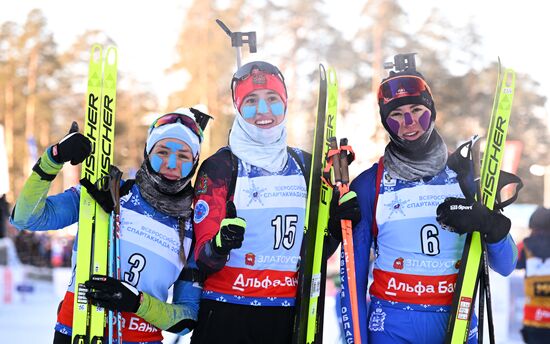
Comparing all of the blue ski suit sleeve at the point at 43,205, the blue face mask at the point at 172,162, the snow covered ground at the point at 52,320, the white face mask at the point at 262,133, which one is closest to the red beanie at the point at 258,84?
the white face mask at the point at 262,133

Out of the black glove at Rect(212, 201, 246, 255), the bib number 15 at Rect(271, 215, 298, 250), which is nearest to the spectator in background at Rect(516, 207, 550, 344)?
the bib number 15 at Rect(271, 215, 298, 250)

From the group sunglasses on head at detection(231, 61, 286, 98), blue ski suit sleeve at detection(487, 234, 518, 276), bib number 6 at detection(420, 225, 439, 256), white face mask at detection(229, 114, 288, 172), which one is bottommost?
blue ski suit sleeve at detection(487, 234, 518, 276)

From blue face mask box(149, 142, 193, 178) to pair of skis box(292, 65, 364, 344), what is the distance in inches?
24.5

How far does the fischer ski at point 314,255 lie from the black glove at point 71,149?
111 centimetres

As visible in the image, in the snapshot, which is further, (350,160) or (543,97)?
(543,97)

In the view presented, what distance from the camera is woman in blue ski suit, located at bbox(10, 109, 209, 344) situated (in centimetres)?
336

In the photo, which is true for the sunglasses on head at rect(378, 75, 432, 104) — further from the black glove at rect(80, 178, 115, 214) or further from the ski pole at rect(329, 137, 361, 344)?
the black glove at rect(80, 178, 115, 214)

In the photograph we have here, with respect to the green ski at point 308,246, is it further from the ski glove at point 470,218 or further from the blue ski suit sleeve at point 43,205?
the blue ski suit sleeve at point 43,205

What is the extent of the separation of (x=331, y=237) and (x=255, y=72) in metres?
0.93

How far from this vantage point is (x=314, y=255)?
11.8 ft

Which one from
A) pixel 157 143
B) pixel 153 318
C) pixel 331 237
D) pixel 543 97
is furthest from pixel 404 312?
pixel 543 97

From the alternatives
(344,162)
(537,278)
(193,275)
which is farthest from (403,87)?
(537,278)

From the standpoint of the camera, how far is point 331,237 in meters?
3.67

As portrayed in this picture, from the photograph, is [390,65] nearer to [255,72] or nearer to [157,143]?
[255,72]
